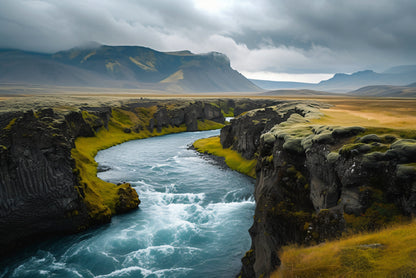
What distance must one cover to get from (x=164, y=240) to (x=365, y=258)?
29.0 metres

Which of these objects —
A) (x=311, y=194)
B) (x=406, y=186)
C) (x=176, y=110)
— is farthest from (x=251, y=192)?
(x=176, y=110)

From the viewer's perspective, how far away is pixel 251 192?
5422 centimetres

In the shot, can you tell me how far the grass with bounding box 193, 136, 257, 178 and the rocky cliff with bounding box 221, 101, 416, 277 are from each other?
35693mm

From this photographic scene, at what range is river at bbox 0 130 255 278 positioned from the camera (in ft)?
99.3

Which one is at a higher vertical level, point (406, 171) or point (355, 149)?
point (355, 149)

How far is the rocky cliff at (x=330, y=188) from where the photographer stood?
1741 centimetres

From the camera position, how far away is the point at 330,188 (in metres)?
22.0

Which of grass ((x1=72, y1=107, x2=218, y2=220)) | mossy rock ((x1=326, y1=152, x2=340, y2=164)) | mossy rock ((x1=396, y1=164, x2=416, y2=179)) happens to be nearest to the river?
grass ((x1=72, y1=107, x2=218, y2=220))

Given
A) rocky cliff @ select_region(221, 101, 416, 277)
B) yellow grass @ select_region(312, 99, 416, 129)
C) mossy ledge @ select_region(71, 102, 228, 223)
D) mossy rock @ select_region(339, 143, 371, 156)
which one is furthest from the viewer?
mossy ledge @ select_region(71, 102, 228, 223)

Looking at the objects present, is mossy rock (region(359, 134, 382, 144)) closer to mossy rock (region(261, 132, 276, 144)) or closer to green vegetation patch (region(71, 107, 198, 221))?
mossy rock (region(261, 132, 276, 144))

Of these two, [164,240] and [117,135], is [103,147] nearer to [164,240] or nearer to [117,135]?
[117,135]

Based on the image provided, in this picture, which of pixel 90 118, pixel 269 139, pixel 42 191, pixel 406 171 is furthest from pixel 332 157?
pixel 90 118

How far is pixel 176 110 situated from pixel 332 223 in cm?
14722

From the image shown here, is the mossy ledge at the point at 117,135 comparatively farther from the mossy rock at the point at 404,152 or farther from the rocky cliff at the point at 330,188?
the mossy rock at the point at 404,152
